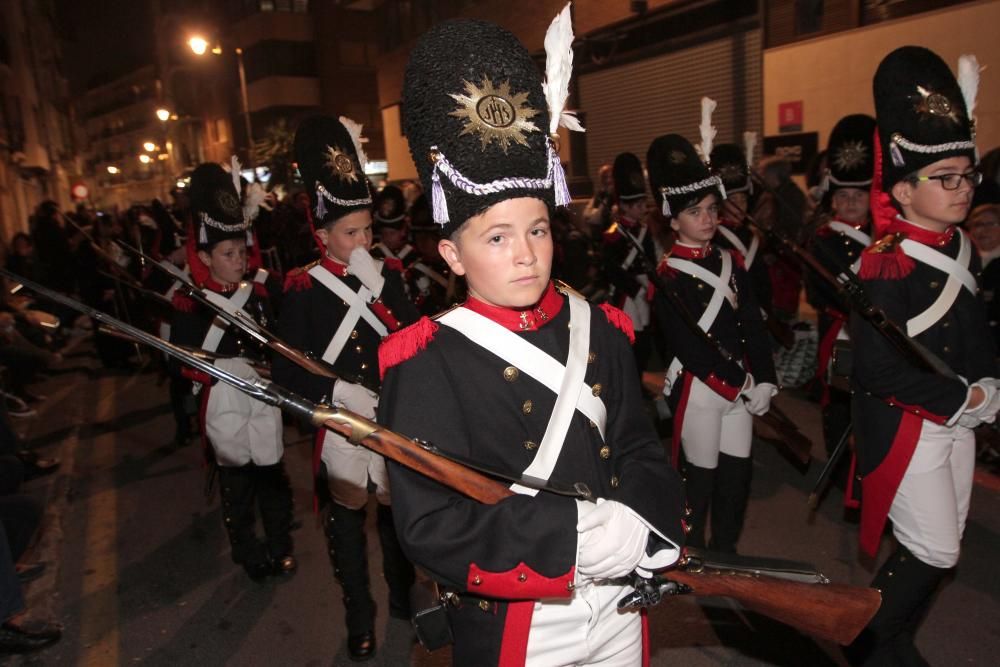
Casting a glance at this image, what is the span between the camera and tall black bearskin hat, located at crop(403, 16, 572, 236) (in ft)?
6.42

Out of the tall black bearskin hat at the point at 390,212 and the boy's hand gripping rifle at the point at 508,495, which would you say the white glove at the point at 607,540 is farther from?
the tall black bearskin hat at the point at 390,212

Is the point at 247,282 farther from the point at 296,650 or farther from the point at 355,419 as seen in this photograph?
the point at 355,419

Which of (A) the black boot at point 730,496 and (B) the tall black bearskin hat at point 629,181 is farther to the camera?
(B) the tall black bearskin hat at point 629,181

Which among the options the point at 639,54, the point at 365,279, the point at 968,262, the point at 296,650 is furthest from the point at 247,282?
the point at 639,54

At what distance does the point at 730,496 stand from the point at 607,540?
101 inches

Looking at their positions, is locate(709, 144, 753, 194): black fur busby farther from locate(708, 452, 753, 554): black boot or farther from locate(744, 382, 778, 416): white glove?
locate(708, 452, 753, 554): black boot

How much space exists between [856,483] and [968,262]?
1.27 m

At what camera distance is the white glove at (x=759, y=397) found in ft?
13.4

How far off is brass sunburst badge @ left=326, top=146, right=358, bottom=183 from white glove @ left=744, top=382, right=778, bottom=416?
8.43ft

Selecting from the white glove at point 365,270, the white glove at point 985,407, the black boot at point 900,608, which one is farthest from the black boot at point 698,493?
the white glove at point 365,270

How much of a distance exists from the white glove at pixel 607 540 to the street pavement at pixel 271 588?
2.12 metres

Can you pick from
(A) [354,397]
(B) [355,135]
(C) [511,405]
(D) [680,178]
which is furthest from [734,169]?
(C) [511,405]

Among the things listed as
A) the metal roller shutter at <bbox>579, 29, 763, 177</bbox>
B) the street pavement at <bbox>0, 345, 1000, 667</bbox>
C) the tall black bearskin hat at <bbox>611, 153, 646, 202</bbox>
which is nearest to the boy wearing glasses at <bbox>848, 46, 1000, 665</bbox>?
the street pavement at <bbox>0, 345, 1000, 667</bbox>

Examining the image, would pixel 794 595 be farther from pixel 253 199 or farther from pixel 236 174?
pixel 253 199
